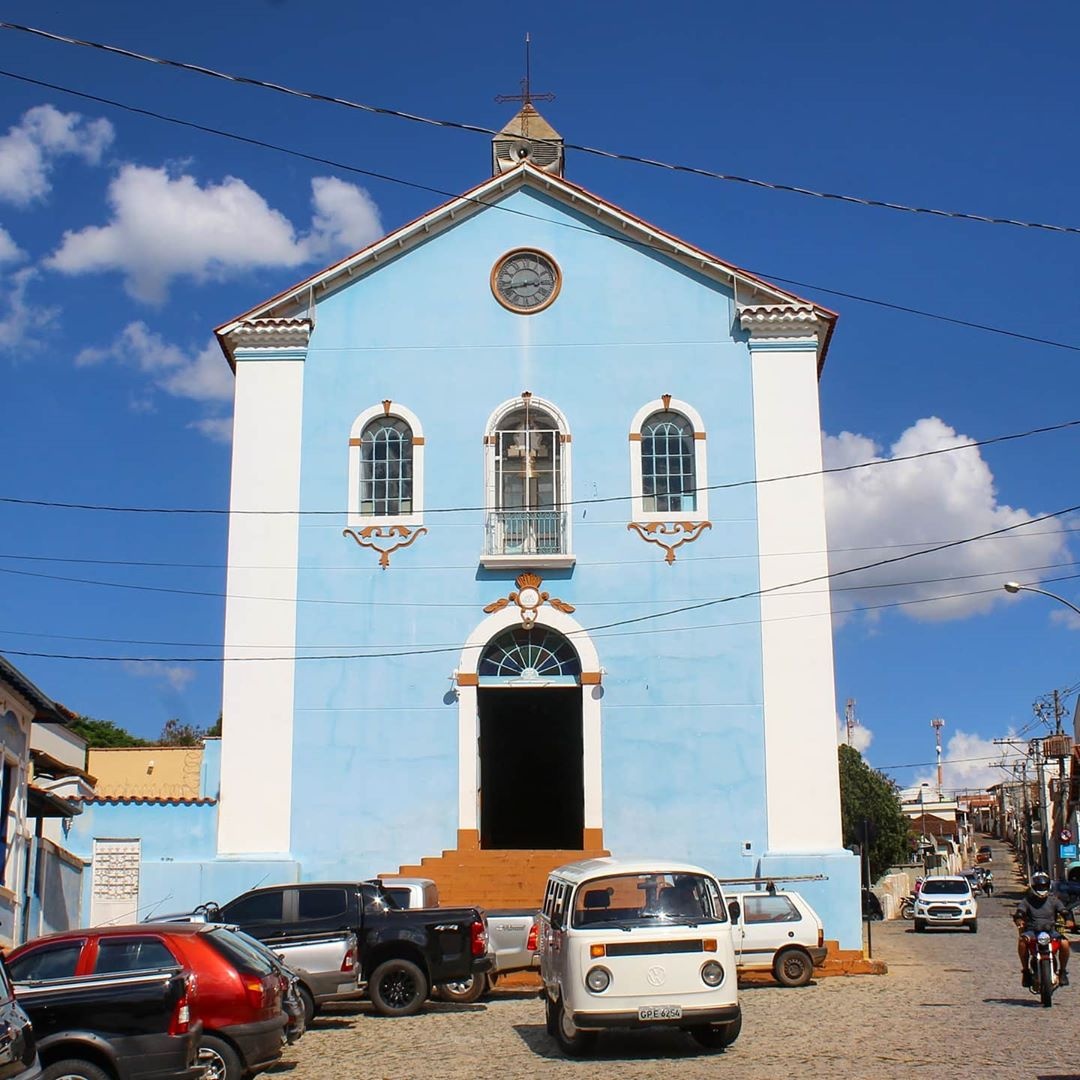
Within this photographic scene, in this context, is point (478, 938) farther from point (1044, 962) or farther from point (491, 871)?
point (1044, 962)

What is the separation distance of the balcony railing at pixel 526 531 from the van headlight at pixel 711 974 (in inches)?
446

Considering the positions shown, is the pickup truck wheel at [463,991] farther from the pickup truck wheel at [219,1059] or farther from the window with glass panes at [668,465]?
the window with glass panes at [668,465]

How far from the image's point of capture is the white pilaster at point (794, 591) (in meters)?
23.0

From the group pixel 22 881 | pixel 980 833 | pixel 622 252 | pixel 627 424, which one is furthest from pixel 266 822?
pixel 980 833

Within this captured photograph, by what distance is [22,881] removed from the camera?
72.4ft

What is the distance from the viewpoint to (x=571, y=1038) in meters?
13.6

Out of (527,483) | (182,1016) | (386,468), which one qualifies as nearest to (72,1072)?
(182,1016)

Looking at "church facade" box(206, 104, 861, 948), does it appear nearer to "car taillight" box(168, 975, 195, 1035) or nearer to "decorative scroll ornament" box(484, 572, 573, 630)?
"decorative scroll ornament" box(484, 572, 573, 630)

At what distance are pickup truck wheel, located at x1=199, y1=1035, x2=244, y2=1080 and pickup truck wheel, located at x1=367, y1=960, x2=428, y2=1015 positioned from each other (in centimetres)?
530

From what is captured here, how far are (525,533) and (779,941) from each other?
7.83 metres

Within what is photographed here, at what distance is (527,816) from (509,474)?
409 inches

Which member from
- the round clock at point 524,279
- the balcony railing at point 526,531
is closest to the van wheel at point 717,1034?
the balcony railing at point 526,531

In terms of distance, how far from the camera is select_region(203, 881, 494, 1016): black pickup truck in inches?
663

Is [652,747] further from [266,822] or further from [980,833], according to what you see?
[980,833]
